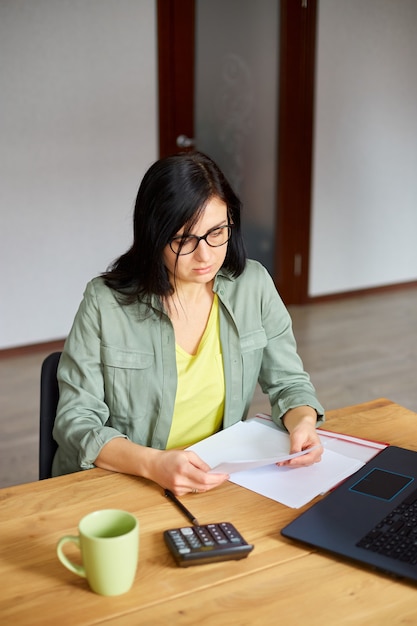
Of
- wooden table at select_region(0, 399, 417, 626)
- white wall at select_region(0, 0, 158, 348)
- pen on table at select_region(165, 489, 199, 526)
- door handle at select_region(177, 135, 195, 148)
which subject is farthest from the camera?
door handle at select_region(177, 135, 195, 148)

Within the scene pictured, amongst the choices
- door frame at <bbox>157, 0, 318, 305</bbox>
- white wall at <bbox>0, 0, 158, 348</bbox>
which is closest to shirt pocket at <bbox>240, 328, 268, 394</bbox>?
white wall at <bbox>0, 0, 158, 348</bbox>

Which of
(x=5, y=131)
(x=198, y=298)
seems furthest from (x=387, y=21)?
(x=198, y=298)

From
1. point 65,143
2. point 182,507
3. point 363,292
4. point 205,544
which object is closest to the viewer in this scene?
point 205,544

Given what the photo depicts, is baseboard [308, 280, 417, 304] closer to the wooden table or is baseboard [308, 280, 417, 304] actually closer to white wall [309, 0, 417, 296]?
white wall [309, 0, 417, 296]

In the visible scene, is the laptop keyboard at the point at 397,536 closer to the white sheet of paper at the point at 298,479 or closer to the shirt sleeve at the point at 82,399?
the white sheet of paper at the point at 298,479

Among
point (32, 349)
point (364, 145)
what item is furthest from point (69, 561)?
point (364, 145)

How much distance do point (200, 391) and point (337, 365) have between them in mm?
2497

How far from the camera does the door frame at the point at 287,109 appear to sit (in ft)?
13.6

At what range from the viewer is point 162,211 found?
4.69 feet

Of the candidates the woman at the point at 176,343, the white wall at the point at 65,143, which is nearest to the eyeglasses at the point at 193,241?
the woman at the point at 176,343

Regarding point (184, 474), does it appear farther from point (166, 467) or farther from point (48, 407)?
point (48, 407)

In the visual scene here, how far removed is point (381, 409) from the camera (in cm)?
157

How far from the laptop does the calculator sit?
0.27 ft

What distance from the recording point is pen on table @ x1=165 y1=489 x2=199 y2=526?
3.75 ft
